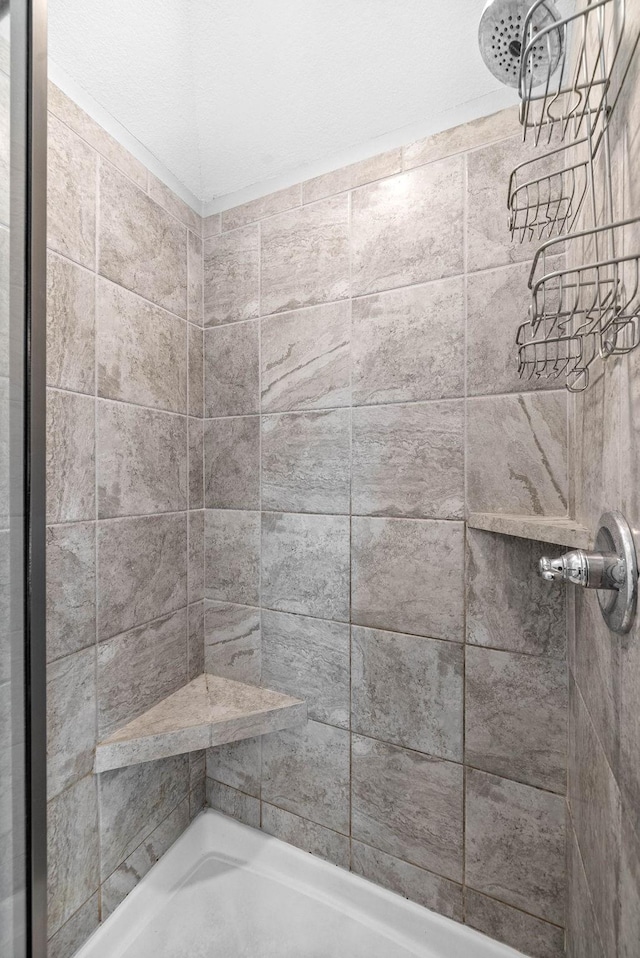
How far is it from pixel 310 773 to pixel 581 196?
1.53 m

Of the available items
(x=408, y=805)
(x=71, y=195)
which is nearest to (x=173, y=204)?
(x=71, y=195)

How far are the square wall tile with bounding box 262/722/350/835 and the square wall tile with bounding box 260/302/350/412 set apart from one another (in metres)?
0.94

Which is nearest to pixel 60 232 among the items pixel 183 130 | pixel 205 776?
A: pixel 183 130

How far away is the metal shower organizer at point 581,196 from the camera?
1.62 ft

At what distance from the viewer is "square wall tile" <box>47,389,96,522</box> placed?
1022 mm

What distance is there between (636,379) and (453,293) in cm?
69

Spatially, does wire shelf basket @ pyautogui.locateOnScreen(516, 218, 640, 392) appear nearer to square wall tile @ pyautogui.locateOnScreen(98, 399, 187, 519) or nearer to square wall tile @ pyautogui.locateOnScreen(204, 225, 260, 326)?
square wall tile @ pyautogui.locateOnScreen(204, 225, 260, 326)

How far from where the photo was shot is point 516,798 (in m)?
1.08

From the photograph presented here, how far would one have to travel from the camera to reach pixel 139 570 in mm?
1264

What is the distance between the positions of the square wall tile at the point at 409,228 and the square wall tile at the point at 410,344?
43 mm

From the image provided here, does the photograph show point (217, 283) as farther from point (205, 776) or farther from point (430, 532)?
point (205, 776)

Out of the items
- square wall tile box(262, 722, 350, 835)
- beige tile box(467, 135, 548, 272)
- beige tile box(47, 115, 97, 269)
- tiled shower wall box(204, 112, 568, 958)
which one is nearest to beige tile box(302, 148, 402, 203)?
tiled shower wall box(204, 112, 568, 958)

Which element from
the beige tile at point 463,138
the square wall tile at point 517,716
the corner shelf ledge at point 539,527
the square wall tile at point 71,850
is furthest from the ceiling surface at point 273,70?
the square wall tile at point 71,850

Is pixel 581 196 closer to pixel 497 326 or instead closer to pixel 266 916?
pixel 497 326
